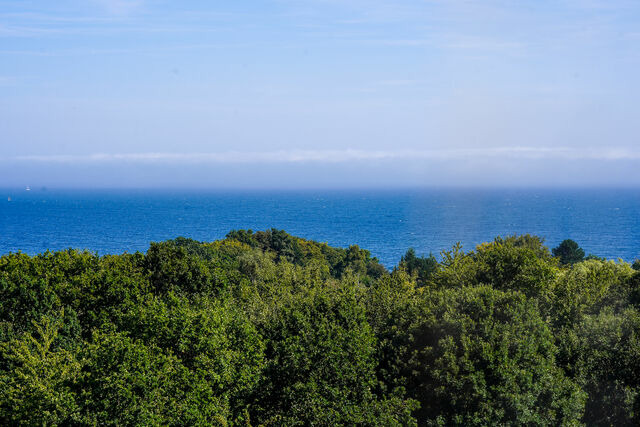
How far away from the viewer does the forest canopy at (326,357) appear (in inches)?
809

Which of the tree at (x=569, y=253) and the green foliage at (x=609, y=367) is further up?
the green foliage at (x=609, y=367)

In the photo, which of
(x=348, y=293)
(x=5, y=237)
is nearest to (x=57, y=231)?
(x=5, y=237)

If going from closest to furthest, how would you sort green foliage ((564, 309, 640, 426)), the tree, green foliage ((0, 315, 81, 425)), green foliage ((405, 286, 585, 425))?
1. green foliage ((0, 315, 81, 425))
2. green foliage ((405, 286, 585, 425))
3. green foliage ((564, 309, 640, 426))
4. the tree

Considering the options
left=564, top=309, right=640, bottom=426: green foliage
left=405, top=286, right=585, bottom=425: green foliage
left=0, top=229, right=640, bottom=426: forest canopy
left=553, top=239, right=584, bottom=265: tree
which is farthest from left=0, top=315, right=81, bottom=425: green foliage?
left=553, top=239, right=584, bottom=265: tree

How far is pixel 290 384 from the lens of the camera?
24.2 m

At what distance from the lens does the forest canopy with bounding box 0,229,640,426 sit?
20.5 metres

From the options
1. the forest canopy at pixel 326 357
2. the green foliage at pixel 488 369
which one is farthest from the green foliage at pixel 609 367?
the green foliage at pixel 488 369

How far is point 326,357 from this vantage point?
942 inches

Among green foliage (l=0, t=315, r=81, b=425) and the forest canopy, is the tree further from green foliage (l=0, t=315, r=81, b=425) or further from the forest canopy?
green foliage (l=0, t=315, r=81, b=425)

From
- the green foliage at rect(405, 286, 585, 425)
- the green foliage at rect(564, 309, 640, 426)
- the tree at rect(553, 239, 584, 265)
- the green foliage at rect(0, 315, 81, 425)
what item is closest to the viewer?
the green foliage at rect(0, 315, 81, 425)

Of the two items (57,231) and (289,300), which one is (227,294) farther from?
(57,231)

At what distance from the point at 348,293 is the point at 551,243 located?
15065cm

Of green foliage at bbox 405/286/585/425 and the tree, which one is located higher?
green foliage at bbox 405/286/585/425

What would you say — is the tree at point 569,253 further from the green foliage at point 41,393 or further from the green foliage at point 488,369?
the green foliage at point 41,393
